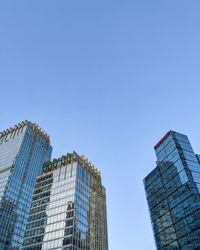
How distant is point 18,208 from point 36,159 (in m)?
35.4

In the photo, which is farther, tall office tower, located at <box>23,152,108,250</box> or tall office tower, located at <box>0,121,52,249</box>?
tall office tower, located at <box>0,121,52,249</box>

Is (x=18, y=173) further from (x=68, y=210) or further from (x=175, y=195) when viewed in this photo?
(x=175, y=195)

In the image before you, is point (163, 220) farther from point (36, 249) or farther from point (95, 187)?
point (36, 249)

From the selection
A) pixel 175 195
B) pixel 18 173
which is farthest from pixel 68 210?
pixel 175 195

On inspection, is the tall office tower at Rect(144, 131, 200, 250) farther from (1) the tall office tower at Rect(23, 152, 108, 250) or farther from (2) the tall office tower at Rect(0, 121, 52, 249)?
(2) the tall office tower at Rect(0, 121, 52, 249)

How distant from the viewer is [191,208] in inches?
4343

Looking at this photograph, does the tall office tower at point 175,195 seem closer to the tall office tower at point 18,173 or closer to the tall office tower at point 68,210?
the tall office tower at point 68,210

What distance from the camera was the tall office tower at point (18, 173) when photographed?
11425 centimetres

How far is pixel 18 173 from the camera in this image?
134 m

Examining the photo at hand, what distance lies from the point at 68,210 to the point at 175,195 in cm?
5995

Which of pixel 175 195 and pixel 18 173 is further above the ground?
pixel 18 173

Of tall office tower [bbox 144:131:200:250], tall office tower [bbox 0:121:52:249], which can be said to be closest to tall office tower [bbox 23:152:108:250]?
tall office tower [bbox 0:121:52:249]

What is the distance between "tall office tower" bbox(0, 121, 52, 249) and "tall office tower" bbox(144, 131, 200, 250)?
76.1 metres

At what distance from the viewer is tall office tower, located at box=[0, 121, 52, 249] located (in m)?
114
